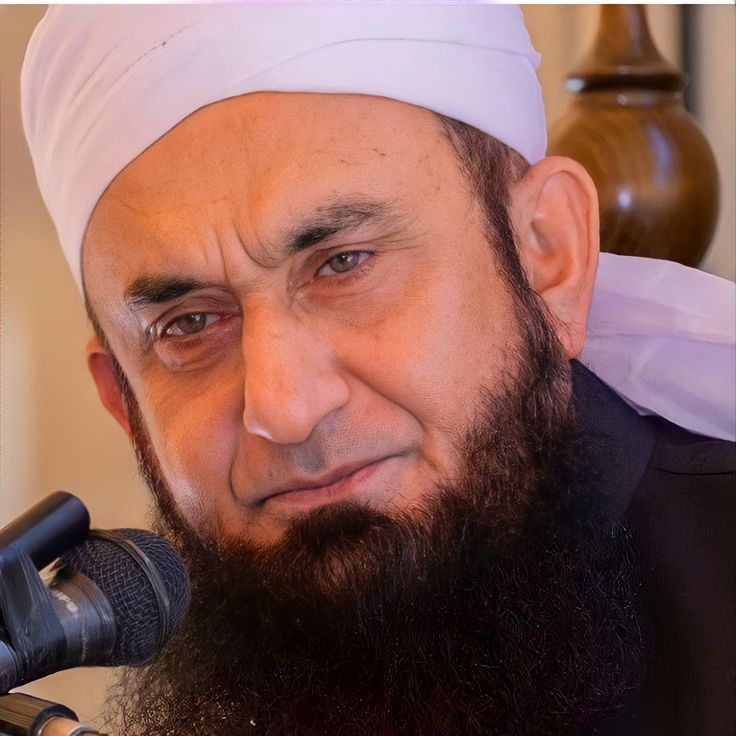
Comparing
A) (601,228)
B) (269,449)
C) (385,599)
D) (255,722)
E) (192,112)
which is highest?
(192,112)

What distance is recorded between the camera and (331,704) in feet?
3.30

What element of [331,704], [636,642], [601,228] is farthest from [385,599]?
[601,228]

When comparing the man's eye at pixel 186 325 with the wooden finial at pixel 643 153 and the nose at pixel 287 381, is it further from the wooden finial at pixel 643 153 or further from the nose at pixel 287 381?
the wooden finial at pixel 643 153

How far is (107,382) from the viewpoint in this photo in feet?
3.57

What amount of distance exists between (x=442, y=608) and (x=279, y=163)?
40 centimetres

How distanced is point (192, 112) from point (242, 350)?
0.21 metres

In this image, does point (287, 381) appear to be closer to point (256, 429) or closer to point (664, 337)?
point (256, 429)

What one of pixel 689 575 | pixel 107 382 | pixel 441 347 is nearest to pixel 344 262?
pixel 441 347

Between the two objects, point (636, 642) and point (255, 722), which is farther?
point (255, 722)

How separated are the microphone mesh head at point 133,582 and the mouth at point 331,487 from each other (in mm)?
187

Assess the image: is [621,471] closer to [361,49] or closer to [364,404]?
[364,404]

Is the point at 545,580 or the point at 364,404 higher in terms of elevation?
the point at 364,404

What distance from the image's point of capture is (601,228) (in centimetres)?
102

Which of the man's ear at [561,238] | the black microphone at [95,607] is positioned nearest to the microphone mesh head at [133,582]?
the black microphone at [95,607]
